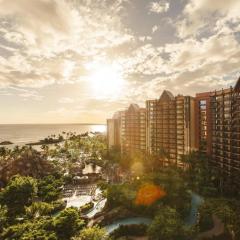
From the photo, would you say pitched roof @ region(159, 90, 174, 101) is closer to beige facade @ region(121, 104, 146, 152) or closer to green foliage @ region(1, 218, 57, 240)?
beige facade @ region(121, 104, 146, 152)

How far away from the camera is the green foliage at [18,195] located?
45188 mm

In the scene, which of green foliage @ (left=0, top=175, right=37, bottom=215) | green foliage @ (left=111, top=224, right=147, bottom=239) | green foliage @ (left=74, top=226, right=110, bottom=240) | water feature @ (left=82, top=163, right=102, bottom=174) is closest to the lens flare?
green foliage @ (left=111, top=224, right=147, bottom=239)

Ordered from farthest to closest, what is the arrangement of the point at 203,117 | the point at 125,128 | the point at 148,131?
the point at 125,128 < the point at 148,131 < the point at 203,117

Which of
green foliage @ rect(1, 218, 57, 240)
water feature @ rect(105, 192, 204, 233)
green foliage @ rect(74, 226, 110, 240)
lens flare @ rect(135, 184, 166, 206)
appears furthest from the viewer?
lens flare @ rect(135, 184, 166, 206)

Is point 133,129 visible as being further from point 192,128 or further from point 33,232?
point 33,232

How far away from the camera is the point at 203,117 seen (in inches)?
2598

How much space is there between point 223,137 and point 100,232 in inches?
1624

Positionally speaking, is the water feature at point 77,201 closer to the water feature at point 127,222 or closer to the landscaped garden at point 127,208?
the landscaped garden at point 127,208

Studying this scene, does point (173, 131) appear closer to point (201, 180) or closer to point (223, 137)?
point (223, 137)

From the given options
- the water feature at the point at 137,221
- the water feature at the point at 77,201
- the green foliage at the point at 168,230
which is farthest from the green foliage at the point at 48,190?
the green foliage at the point at 168,230

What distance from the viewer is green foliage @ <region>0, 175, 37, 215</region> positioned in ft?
148

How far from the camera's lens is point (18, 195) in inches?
1825

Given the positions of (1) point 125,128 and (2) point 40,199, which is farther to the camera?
(1) point 125,128

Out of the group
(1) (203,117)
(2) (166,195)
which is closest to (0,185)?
(2) (166,195)
